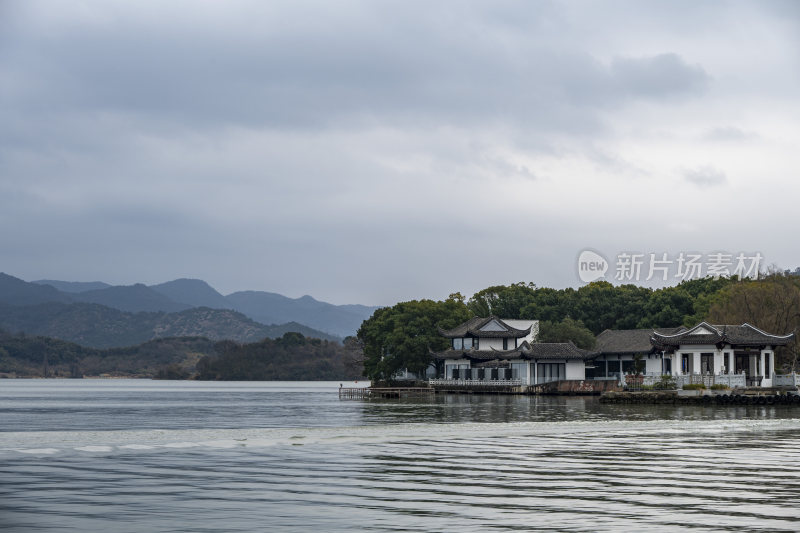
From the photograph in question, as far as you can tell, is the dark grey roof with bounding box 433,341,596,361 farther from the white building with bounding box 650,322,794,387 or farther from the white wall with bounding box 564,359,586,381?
the white building with bounding box 650,322,794,387

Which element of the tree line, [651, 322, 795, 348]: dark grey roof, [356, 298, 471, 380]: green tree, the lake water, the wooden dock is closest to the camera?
the lake water

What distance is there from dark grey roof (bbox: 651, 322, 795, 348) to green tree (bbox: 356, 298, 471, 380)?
36.0 m

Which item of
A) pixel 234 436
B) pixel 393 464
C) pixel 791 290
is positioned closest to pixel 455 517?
pixel 393 464

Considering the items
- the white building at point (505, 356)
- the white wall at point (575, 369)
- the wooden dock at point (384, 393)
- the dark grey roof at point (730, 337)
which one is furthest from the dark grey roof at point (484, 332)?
the dark grey roof at point (730, 337)

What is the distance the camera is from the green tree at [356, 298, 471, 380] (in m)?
112

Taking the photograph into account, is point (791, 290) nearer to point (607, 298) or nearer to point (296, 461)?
point (607, 298)

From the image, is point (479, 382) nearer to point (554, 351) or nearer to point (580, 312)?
point (554, 351)

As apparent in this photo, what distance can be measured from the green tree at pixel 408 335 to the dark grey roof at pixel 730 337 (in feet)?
118

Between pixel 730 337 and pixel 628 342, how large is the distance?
77.5 ft

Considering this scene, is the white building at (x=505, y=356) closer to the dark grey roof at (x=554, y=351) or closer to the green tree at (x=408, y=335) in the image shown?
the dark grey roof at (x=554, y=351)

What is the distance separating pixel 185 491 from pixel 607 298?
10927 cm

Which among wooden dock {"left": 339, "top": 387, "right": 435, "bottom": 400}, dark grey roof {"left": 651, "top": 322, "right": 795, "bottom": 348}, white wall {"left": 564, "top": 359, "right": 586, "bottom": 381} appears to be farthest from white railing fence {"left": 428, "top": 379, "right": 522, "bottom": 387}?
dark grey roof {"left": 651, "top": 322, "right": 795, "bottom": 348}

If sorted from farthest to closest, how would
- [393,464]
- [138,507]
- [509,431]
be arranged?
[509,431], [393,464], [138,507]

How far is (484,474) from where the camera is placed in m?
21.2
